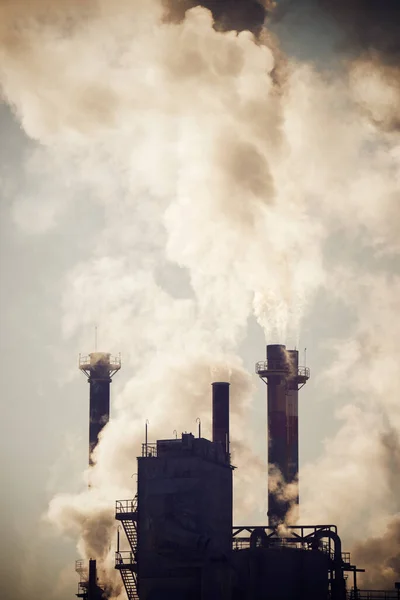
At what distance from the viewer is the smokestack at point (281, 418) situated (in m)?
103

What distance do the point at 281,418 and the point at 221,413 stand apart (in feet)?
28.3

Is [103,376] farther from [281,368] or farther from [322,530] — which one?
[322,530]

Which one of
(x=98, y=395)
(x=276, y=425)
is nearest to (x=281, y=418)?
(x=276, y=425)

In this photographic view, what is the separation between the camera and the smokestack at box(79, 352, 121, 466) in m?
106

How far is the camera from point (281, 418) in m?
105

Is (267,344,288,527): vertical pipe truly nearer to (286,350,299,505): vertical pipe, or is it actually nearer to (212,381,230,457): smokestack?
(286,350,299,505): vertical pipe

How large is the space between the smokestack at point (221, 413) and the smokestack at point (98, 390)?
36.5 feet

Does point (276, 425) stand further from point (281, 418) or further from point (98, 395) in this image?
point (98, 395)

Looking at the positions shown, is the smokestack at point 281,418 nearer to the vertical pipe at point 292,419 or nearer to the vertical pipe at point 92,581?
the vertical pipe at point 292,419

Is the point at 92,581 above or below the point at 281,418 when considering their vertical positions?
below

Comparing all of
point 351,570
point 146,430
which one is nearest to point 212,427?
point 146,430

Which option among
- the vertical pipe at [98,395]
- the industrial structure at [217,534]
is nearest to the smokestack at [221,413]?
the industrial structure at [217,534]

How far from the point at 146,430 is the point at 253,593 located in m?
11.1

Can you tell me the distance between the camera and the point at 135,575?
299ft
